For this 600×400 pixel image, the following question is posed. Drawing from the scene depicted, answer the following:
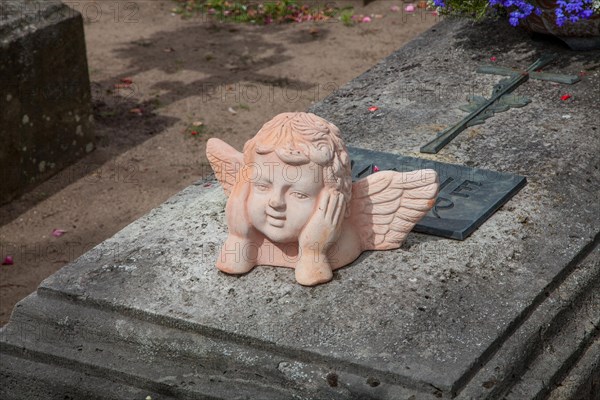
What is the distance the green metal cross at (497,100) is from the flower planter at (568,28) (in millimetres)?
141

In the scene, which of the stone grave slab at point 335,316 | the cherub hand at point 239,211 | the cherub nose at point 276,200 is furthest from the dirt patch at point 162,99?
the cherub nose at point 276,200

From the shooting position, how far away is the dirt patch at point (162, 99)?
6.52 meters

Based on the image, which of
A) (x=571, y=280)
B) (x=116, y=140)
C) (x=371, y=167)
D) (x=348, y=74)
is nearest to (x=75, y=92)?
(x=116, y=140)

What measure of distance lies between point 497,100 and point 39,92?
2.72 meters

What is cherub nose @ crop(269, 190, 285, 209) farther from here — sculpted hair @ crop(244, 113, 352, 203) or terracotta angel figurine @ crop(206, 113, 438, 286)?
sculpted hair @ crop(244, 113, 352, 203)

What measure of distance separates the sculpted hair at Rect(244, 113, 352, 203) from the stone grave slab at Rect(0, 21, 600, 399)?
0.42m

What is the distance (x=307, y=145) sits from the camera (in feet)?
13.7

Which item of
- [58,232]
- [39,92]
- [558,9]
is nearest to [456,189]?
[558,9]

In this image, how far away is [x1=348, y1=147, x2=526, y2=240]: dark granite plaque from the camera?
461cm

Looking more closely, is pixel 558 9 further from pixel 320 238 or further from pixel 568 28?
pixel 320 238

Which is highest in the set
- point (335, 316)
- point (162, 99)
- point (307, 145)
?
point (307, 145)

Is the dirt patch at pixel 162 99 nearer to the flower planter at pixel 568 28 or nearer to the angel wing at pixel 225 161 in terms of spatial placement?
the angel wing at pixel 225 161

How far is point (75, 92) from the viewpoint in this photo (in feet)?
23.6

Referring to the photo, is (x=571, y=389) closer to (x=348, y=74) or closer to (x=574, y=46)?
(x=574, y=46)
